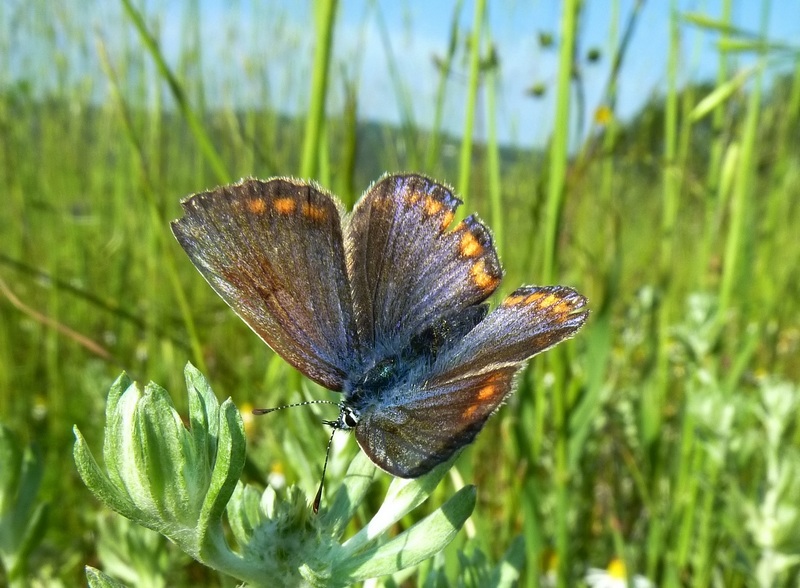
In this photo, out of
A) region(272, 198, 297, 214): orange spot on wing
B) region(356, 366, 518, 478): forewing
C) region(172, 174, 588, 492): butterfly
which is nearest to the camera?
region(356, 366, 518, 478): forewing

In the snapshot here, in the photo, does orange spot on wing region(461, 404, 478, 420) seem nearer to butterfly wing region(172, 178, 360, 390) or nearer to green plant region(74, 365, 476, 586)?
green plant region(74, 365, 476, 586)

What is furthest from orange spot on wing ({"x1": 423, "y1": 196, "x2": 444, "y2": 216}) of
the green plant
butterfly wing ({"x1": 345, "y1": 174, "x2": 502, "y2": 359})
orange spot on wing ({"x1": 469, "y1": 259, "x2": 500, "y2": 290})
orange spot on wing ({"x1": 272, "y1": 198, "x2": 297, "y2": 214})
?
the green plant

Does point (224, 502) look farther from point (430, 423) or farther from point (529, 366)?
point (529, 366)

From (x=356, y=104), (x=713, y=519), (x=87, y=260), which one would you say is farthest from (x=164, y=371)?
(x=713, y=519)

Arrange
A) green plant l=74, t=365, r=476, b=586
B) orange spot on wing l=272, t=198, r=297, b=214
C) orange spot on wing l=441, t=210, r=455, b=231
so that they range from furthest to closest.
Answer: orange spot on wing l=441, t=210, r=455, b=231 < orange spot on wing l=272, t=198, r=297, b=214 < green plant l=74, t=365, r=476, b=586

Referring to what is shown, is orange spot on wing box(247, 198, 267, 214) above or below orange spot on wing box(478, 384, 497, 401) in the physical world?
above

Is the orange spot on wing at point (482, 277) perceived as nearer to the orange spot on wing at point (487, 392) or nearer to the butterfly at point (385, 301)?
the butterfly at point (385, 301)

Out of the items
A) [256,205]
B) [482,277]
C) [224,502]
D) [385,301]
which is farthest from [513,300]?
[224,502]

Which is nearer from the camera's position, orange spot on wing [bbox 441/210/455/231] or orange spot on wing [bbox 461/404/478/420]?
orange spot on wing [bbox 461/404/478/420]
